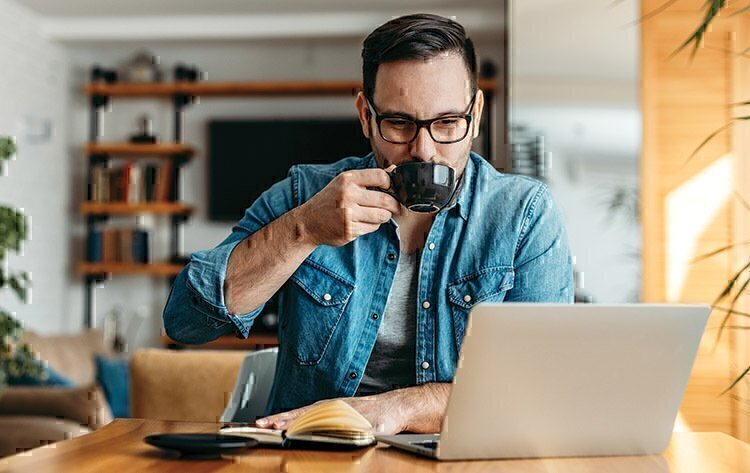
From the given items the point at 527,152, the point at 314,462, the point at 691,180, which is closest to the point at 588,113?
the point at 527,152

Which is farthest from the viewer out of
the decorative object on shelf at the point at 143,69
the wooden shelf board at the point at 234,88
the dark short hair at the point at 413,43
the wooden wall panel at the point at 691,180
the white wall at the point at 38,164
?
the decorative object on shelf at the point at 143,69

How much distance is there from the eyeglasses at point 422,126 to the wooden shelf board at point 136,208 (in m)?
4.37

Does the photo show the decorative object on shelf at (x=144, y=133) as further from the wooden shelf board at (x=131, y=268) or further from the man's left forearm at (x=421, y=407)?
the man's left forearm at (x=421, y=407)

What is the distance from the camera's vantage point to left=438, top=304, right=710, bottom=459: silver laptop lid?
90cm

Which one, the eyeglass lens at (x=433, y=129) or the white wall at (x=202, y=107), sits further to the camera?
the white wall at (x=202, y=107)

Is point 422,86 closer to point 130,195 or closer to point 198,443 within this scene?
point 198,443

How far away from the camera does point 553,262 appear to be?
151 cm

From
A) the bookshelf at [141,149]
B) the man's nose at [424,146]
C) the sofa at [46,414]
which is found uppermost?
the bookshelf at [141,149]

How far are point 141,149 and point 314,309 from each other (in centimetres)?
448

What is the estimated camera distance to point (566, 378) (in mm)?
934

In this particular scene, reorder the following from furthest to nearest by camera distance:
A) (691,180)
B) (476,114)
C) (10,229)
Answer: (691,180)
(10,229)
(476,114)

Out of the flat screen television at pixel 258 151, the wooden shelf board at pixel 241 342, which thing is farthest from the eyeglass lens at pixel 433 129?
the flat screen television at pixel 258 151

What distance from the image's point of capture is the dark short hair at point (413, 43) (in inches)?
57.2

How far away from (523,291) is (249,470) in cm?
72
